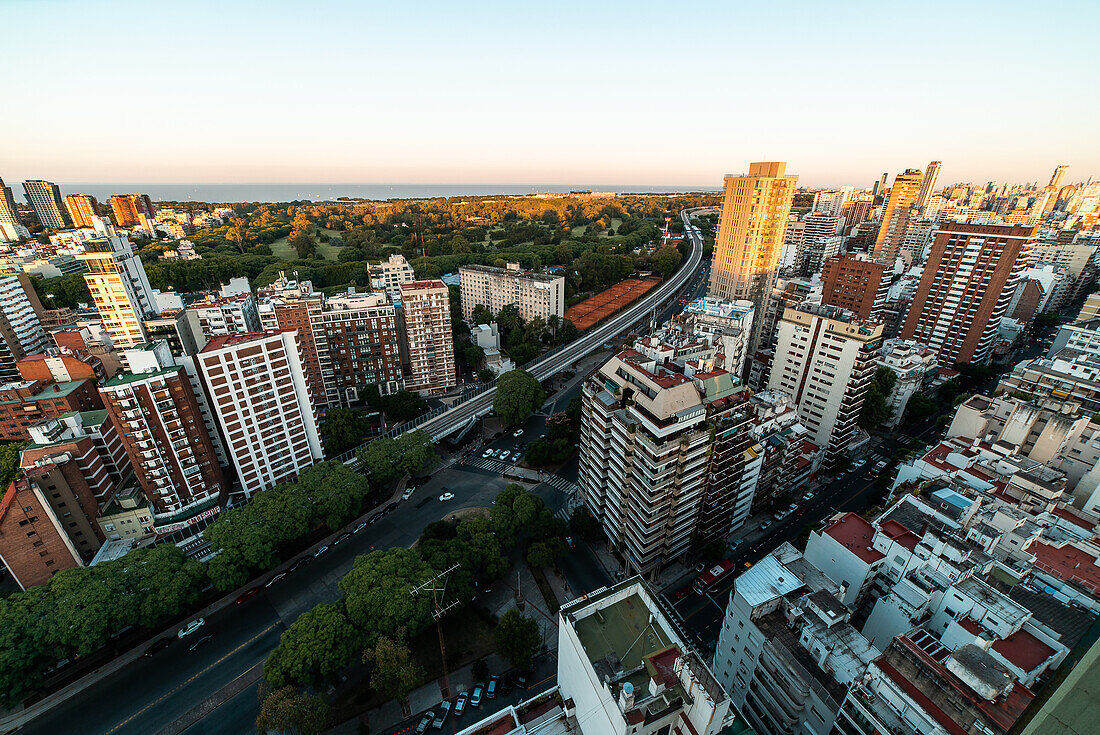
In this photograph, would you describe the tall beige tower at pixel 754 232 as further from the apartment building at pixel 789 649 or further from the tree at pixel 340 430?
the tree at pixel 340 430

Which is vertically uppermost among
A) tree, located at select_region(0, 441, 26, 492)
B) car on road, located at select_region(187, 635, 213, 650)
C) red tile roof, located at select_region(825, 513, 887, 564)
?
red tile roof, located at select_region(825, 513, 887, 564)

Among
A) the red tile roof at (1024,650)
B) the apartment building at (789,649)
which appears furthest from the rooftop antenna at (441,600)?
the red tile roof at (1024,650)

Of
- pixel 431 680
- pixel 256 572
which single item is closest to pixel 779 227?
pixel 431 680

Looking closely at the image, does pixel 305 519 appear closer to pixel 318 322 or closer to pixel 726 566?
pixel 318 322

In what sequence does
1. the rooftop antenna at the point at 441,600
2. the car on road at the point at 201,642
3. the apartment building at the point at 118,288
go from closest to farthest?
the rooftop antenna at the point at 441,600
the car on road at the point at 201,642
the apartment building at the point at 118,288

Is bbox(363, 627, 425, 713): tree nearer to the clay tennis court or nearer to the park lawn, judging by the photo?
the clay tennis court

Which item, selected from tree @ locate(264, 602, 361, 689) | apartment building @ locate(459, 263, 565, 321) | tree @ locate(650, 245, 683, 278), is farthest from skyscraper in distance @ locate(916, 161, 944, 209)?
tree @ locate(264, 602, 361, 689)
